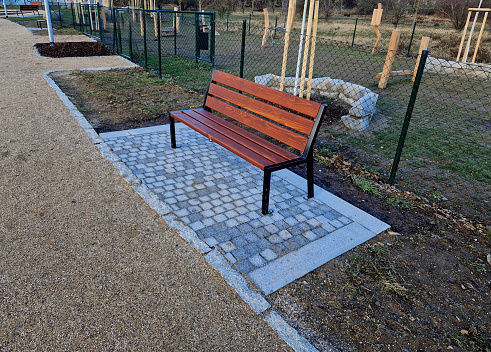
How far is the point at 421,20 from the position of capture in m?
26.9

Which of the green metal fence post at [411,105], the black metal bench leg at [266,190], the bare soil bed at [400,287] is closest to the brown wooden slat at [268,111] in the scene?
the black metal bench leg at [266,190]

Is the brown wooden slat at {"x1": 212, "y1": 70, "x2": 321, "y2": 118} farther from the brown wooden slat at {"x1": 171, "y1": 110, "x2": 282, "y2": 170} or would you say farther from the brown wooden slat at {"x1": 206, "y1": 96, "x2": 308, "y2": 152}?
the brown wooden slat at {"x1": 171, "y1": 110, "x2": 282, "y2": 170}

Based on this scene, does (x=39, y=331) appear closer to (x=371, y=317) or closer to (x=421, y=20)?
(x=371, y=317)

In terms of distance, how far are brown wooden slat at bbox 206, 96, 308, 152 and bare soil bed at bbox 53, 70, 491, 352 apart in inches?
35.5

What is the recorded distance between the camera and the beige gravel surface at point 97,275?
2275 mm

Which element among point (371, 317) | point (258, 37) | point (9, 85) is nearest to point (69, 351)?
point (371, 317)

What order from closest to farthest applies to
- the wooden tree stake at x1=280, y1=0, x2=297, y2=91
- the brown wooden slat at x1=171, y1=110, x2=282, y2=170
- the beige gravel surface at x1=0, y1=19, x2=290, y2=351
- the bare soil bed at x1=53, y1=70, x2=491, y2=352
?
1. the beige gravel surface at x1=0, y1=19, x2=290, y2=351
2. the bare soil bed at x1=53, y1=70, x2=491, y2=352
3. the brown wooden slat at x1=171, y1=110, x2=282, y2=170
4. the wooden tree stake at x1=280, y1=0, x2=297, y2=91

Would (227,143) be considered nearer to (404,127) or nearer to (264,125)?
(264,125)

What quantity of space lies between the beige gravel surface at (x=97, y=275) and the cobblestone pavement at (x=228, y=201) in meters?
0.31

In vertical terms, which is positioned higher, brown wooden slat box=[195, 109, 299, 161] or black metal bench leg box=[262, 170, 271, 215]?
brown wooden slat box=[195, 109, 299, 161]

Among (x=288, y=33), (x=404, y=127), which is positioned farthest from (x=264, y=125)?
(x=288, y=33)

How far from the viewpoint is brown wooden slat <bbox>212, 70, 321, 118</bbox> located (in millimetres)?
3617

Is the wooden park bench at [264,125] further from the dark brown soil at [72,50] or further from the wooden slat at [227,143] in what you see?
the dark brown soil at [72,50]

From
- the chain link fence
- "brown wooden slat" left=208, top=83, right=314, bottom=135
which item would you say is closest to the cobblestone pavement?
"brown wooden slat" left=208, top=83, right=314, bottom=135
